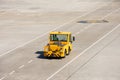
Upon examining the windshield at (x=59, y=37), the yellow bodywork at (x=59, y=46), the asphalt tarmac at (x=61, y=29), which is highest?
the windshield at (x=59, y=37)

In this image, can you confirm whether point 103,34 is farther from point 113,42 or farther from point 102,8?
point 102,8

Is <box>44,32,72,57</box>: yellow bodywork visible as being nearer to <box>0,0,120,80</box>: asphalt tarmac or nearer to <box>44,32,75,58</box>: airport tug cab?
<box>44,32,75,58</box>: airport tug cab

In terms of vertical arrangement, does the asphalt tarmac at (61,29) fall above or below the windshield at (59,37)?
below

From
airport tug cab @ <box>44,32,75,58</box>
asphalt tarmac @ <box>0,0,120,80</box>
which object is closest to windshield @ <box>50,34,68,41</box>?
airport tug cab @ <box>44,32,75,58</box>

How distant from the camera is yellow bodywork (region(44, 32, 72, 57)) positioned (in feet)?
118

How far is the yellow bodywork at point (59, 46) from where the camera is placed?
35906 millimetres

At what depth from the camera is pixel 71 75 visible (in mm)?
31047

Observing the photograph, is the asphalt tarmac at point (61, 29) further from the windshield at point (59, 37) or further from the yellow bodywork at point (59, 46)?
the windshield at point (59, 37)

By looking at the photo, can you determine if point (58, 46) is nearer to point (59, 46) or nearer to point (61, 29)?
point (59, 46)

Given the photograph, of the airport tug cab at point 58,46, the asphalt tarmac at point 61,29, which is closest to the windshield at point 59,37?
the airport tug cab at point 58,46

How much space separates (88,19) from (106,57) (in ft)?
85.7

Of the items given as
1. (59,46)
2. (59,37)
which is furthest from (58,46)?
(59,37)

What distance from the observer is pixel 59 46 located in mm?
36250

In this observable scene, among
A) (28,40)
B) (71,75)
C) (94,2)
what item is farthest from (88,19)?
(71,75)
